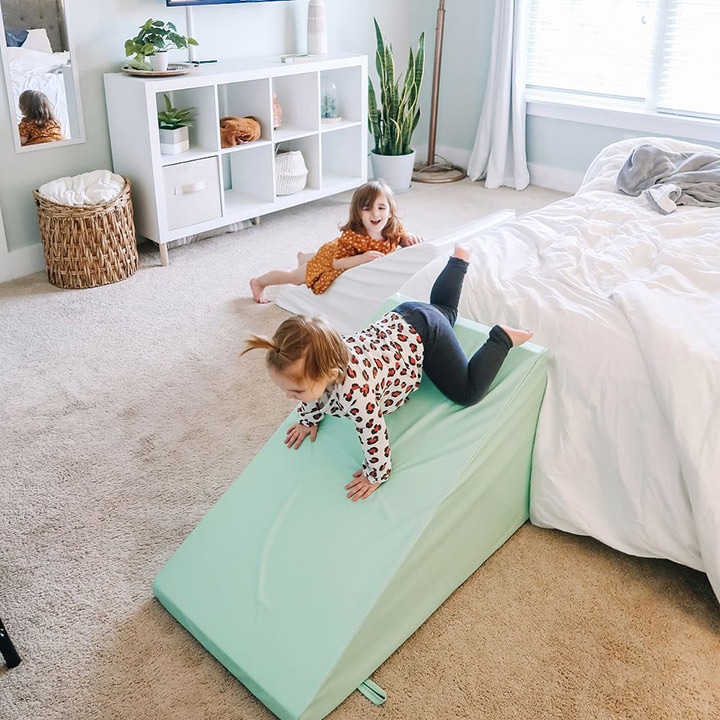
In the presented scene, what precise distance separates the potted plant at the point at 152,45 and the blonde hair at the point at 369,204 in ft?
3.84

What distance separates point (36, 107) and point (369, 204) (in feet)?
5.04

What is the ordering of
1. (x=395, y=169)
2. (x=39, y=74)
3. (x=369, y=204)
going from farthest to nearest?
1. (x=395, y=169)
2. (x=39, y=74)
3. (x=369, y=204)

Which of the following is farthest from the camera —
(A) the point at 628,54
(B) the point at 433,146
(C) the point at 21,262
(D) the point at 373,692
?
(B) the point at 433,146

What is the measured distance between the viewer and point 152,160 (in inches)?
130

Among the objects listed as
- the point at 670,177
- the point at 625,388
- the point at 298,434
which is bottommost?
the point at 298,434

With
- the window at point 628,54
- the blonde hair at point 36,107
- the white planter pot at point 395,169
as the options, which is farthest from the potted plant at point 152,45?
the window at point 628,54

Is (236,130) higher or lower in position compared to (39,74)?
lower

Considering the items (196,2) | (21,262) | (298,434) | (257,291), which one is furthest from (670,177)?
(21,262)

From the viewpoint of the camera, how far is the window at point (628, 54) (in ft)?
13.1

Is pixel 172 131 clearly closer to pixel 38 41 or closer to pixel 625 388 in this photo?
pixel 38 41

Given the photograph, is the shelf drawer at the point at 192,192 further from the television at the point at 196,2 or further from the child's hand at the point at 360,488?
the child's hand at the point at 360,488

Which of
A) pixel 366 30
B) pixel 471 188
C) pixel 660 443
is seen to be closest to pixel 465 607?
pixel 660 443

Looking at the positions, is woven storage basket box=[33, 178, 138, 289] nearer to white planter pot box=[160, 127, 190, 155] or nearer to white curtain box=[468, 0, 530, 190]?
white planter pot box=[160, 127, 190, 155]

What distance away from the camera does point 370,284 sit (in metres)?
2.73
